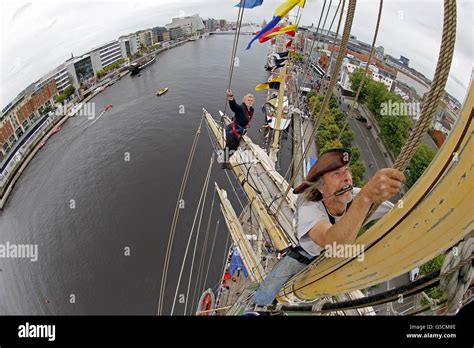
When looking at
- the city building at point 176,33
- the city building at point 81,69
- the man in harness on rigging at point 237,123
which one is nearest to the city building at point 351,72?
the man in harness on rigging at point 237,123

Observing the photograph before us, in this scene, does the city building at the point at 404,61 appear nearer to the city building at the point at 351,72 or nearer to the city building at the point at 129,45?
the city building at the point at 351,72

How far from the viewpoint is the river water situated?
12023 mm

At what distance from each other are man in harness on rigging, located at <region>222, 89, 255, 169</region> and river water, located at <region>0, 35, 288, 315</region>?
831 centimetres

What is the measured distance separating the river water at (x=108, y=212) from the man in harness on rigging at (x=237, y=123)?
327 inches

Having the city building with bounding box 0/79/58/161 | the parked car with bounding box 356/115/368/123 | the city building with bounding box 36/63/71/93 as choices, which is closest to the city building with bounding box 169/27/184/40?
the city building with bounding box 36/63/71/93

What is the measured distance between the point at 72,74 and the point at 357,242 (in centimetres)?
4304

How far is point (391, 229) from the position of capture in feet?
4.33

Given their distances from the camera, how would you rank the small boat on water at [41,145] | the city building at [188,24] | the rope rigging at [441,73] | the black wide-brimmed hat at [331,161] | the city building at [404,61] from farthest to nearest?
1. the city building at [188,24]
2. the city building at [404,61]
3. the small boat on water at [41,145]
4. the black wide-brimmed hat at [331,161]
5. the rope rigging at [441,73]

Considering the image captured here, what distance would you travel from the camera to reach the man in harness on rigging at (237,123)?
197 inches

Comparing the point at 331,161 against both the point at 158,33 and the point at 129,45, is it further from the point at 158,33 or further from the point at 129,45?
the point at 158,33

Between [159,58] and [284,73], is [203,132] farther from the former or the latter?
[159,58]

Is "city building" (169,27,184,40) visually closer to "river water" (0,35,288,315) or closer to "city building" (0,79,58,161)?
"city building" (0,79,58,161)

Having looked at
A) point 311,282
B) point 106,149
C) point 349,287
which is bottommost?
point 106,149
